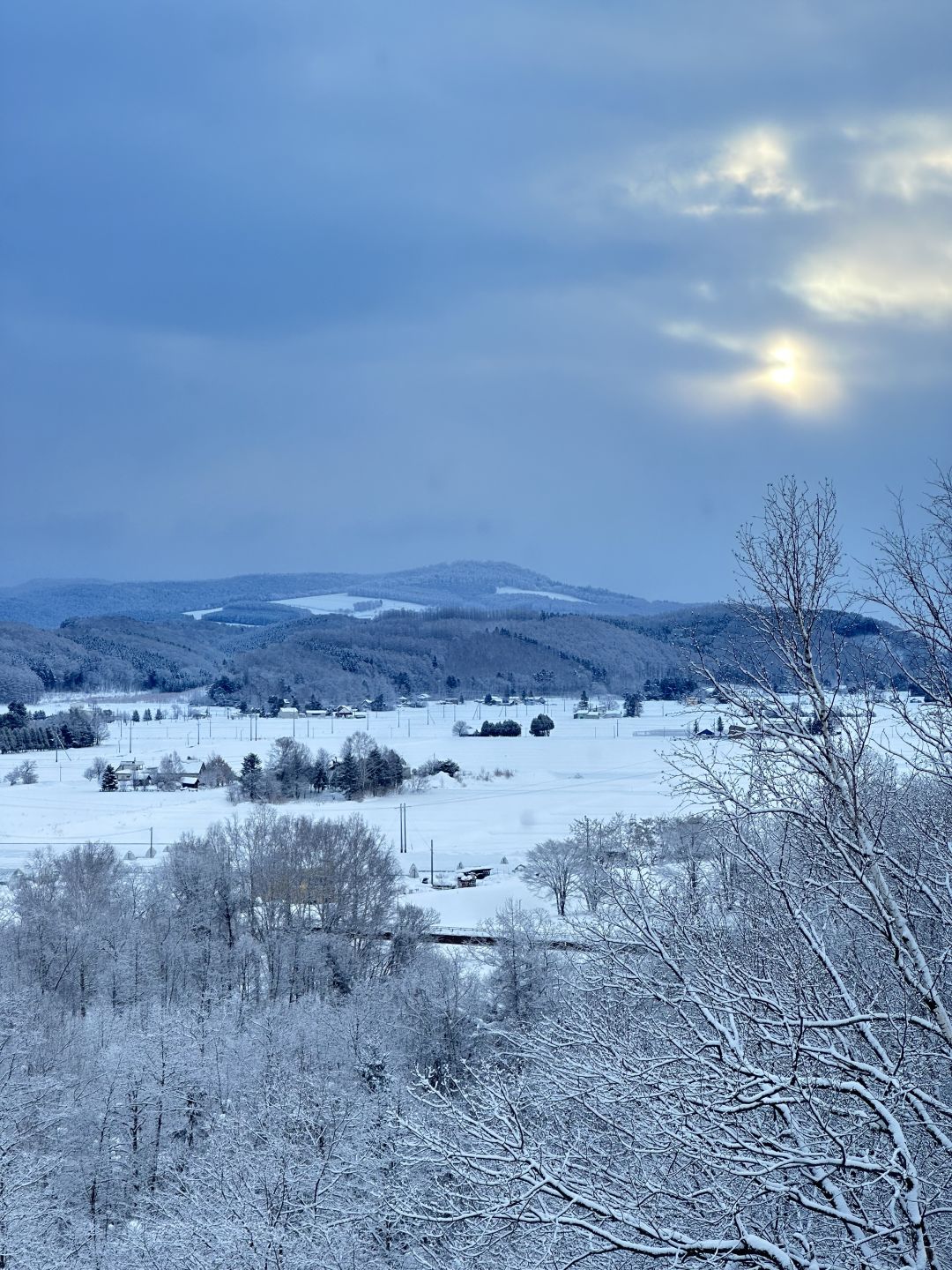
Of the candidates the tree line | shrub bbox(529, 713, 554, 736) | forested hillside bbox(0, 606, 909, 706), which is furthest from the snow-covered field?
forested hillside bbox(0, 606, 909, 706)

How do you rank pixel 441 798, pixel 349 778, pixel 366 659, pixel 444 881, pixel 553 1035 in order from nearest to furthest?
1. pixel 553 1035
2. pixel 444 881
3. pixel 441 798
4. pixel 349 778
5. pixel 366 659

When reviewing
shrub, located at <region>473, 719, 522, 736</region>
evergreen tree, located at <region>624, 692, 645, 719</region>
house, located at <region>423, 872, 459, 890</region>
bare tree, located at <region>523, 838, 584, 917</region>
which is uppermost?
evergreen tree, located at <region>624, 692, 645, 719</region>

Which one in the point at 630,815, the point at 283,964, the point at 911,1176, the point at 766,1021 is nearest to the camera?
the point at 911,1176

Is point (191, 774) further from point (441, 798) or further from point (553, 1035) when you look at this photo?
point (553, 1035)

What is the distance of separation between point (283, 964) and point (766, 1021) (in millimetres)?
22957

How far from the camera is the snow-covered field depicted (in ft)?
119

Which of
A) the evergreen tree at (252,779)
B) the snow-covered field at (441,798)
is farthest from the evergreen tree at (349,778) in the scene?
the evergreen tree at (252,779)

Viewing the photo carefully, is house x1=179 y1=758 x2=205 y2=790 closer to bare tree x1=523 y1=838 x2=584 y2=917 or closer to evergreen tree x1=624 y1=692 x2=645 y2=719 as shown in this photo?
bare tree x1=523 y1=838 x2=584 y2=917

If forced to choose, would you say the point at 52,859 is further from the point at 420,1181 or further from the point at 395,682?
the point at 395,682

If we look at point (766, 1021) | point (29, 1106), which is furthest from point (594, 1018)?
point (29, 1106)

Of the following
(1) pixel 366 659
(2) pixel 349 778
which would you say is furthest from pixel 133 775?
(1) pixel 366 659

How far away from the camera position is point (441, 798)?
4762 cm

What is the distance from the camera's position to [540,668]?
372 ft

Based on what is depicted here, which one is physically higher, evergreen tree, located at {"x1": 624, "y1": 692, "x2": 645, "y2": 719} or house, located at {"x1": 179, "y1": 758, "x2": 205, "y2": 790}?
evergreen tree, located at {"x1": 624, "y1": 692, "x2": 645, "y2": 719}
